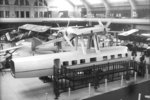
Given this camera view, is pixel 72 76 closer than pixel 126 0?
Yes

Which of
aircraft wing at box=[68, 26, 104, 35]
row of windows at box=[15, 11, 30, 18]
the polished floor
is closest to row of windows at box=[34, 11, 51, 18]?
row of windows at box=[15, 11, 30, 18]

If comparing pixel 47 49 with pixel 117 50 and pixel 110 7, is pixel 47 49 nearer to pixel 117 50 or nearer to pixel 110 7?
pixel 117 50

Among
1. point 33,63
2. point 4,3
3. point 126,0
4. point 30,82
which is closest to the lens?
point 33,63

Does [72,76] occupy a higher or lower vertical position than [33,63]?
lower

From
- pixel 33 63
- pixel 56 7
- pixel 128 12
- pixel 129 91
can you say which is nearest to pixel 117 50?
pixel 129 91

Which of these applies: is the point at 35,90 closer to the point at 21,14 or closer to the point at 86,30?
the point at 86,30

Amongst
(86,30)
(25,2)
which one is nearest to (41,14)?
(25,2)

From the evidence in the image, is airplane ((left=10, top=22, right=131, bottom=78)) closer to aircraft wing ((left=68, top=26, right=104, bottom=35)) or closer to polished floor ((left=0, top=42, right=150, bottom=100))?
aircraft wing ((left=68, top=26, right=104, bottom=35))

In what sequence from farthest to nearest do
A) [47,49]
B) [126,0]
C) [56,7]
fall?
[56,7] → [126,0] → [47,49]

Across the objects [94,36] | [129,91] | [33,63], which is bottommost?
[129,91]

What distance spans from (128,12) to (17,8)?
2163cm

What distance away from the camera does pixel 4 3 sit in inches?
1505

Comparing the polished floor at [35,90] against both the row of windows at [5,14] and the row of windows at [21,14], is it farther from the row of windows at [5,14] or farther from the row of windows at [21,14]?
the row of windows at [21,14]

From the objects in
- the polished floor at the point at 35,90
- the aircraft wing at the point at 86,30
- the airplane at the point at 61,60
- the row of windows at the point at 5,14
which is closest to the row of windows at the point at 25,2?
the row of windows at the point at 5,14
